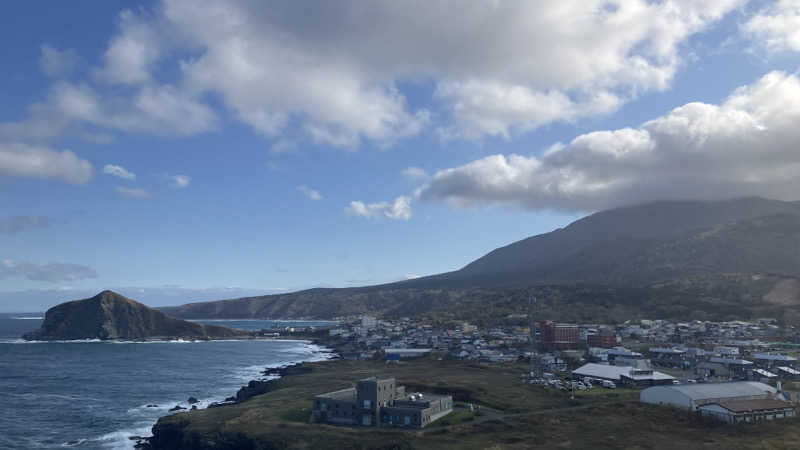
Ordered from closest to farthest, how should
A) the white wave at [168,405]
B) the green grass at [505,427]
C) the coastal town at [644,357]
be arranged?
the green grass at [505,427] → the white wave at [168,405] → the coastal town at [644,357]

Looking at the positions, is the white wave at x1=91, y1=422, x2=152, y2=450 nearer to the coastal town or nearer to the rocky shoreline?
the rocky shoreline

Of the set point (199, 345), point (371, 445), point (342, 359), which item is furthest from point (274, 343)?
point (371, 445)

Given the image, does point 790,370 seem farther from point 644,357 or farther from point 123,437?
point 123,437

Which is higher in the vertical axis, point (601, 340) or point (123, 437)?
point (601, 340)

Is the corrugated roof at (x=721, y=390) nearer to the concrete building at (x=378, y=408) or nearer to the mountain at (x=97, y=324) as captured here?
the concrete building at (x=378, y=408)

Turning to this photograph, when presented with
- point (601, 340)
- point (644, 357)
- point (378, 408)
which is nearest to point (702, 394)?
point (378, 408)

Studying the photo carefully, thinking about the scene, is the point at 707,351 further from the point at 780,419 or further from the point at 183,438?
the point at 183,438

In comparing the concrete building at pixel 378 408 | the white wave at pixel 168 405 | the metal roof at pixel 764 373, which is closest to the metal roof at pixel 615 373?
the metal roof at pixel 764 373

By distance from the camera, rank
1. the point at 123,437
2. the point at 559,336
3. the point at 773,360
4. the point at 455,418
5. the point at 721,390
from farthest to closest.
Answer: the point at 559,336 < the point at 773,360 < the point at 721,390 < the point at 123,437 < the point at 455,418
